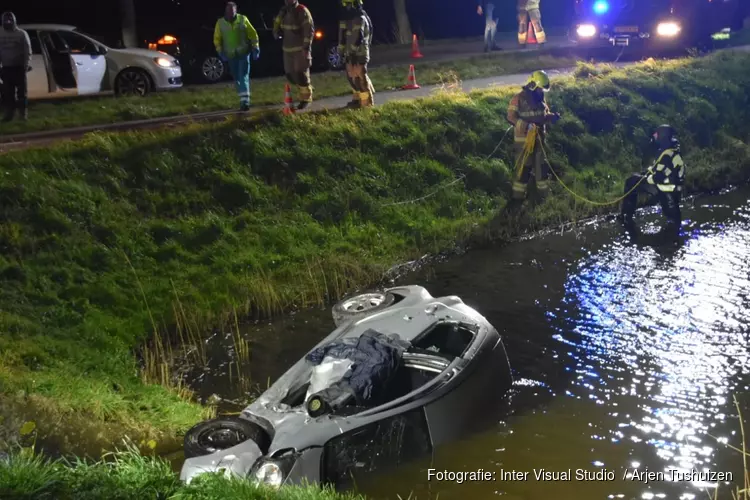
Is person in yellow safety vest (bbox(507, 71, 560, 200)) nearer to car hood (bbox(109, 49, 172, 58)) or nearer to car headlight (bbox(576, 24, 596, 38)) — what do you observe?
car hood (bbox(109, 49, 172, 58))

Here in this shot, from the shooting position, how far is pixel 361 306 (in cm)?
841

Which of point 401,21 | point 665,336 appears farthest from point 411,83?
point 401,21

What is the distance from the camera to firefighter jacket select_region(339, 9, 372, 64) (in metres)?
13.5

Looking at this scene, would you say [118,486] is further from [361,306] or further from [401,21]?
[401,21]

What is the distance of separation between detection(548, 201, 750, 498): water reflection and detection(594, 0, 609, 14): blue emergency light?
961 cm

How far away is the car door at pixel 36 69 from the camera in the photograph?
48.2 ft

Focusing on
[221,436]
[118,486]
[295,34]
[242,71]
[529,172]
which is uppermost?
[295,34]

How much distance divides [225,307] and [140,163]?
9.70 ft

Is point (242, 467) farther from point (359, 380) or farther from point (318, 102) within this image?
point (318, 102)

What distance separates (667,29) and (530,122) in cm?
1015

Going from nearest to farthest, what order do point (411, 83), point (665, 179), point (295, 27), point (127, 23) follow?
point (665, 179) < point (295, 27) < point (411, 83) < point (127, 23)

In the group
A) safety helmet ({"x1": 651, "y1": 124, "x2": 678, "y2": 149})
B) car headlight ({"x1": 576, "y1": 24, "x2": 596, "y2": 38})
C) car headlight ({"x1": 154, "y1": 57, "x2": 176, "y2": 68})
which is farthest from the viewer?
car headlight ({"x1": 576, "y1": 24, "x2": 596, "y2": 38})

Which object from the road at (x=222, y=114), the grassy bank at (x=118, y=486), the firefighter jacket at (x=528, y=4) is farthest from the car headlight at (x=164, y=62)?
the grassy bank at (x=118, y=486)

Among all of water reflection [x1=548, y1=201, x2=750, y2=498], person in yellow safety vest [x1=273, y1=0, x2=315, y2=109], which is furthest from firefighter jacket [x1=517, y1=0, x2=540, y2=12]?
water reflection [x1=548, y1=201, x2=750, y2=498]
